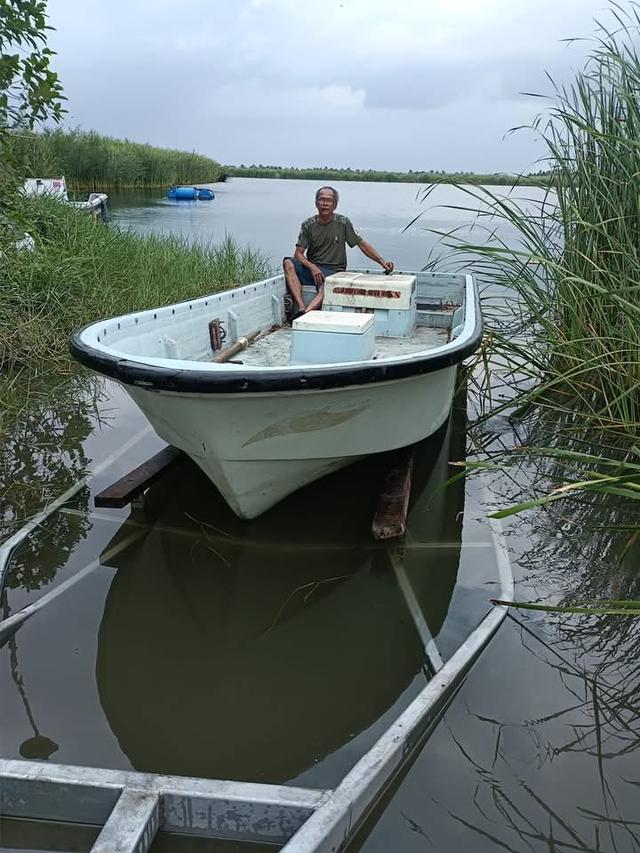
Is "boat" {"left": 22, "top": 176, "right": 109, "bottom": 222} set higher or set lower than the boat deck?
higher

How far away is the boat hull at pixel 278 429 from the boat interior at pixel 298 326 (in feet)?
0.75

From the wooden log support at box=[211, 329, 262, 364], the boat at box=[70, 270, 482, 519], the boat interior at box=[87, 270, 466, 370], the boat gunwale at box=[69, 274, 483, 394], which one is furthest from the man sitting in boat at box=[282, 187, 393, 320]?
the boat gunwale at box=[69, 274, 483, 394]

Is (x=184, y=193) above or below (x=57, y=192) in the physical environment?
above

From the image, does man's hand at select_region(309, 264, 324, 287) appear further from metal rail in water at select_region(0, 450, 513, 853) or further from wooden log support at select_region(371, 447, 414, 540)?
metal rail in water at select_region(0, 450, 513, 853)

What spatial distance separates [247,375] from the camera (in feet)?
9.42

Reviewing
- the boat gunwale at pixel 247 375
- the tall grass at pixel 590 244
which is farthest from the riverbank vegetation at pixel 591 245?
the boat gunwale at pixel 247 375

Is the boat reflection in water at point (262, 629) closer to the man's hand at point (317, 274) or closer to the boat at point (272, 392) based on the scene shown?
the boat at point (272, 392)

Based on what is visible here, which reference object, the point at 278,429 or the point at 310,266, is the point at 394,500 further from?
the point at 310,266

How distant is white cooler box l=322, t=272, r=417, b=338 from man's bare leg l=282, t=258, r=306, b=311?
0.67 m

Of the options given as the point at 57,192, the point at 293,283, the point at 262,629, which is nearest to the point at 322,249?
the point at 293,283

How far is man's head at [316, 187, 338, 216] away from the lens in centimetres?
564

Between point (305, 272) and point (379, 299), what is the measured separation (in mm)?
1219

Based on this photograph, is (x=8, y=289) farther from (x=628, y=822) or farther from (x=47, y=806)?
(x=628, y=822)

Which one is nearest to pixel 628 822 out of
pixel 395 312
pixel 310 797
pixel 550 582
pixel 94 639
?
pixel 310 797
